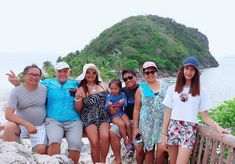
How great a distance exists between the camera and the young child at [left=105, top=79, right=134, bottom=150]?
4.96 m

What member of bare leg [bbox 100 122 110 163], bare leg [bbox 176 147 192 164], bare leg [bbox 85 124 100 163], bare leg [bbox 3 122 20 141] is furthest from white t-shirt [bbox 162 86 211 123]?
bare leg [bbox 3 122 20 141]

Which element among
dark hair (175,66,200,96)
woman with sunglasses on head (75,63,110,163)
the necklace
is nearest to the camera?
dark hair (175,66,200,96)

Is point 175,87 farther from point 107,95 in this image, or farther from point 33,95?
point 33,95

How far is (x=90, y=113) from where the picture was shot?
16.3 ft

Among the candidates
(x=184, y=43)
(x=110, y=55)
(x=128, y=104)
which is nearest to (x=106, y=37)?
(x=110, y=55)

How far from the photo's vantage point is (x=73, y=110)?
16.3ft

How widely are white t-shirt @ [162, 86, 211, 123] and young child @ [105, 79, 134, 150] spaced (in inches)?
43.5

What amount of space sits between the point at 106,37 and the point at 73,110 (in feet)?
280

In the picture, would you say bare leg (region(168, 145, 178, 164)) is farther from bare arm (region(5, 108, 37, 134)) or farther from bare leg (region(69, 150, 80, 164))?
bare arm (region(5, 108, 37, 134))

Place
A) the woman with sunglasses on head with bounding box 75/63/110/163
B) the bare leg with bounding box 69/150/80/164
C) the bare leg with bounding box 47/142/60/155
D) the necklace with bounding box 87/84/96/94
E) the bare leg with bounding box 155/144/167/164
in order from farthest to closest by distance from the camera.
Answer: the necklace with bounding box 87/84/96/94
the woman with sunglasses on head with bounding box 75/63/110/163
the bare leg with bounding box 69/150/80/164
the bare leg with bounding box 47/142/60/155
the bare leg with bounding box 155/144/167/164

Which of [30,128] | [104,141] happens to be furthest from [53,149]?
[104,141]

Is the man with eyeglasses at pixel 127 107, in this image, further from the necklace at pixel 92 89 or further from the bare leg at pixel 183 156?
the bare leg at pixel 183 156

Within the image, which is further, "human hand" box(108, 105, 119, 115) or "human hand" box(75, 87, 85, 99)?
"human hand" box(108, 105, 119, 115)

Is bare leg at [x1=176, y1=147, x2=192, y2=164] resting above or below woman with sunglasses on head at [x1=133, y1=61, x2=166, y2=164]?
below
